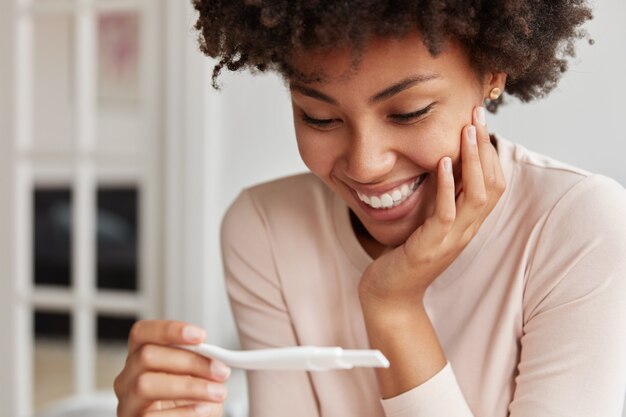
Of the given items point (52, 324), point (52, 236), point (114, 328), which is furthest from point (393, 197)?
point (52, 236)

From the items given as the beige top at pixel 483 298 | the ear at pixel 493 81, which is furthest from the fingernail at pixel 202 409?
the ear at pixel 493 81

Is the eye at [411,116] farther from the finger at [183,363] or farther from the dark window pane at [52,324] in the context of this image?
the dark window pane at [52,324]

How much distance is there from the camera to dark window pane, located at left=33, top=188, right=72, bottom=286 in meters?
4.96

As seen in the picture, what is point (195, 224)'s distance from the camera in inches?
101

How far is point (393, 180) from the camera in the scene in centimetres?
115

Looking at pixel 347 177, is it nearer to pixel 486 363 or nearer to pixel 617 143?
pixel 486 363

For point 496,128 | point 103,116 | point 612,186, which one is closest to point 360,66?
point 612,186

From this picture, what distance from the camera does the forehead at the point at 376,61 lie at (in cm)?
105

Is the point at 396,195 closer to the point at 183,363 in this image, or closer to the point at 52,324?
the point at 183,363

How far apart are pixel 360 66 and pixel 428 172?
0.71 feet

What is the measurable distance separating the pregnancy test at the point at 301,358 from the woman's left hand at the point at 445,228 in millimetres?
234

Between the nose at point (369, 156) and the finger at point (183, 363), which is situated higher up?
the nose at point (369, 156)

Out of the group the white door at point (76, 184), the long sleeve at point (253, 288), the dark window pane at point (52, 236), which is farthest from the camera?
the dark window pane at point (52, 236)

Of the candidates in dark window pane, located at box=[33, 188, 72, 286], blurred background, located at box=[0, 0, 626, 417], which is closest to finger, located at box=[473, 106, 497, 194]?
blurred background, located at box=[0, 0, 626, 417]
